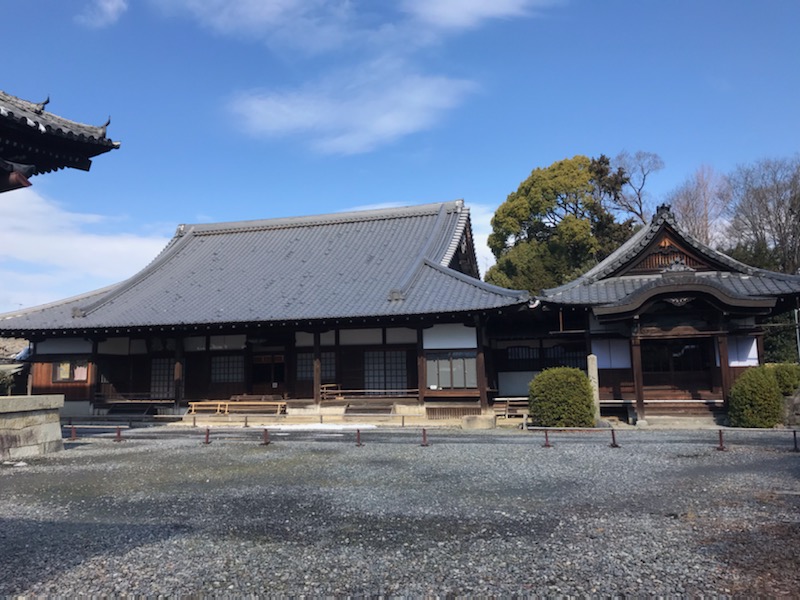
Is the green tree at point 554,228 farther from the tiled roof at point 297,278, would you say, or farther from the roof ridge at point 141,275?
the roof ridge at point 141,275

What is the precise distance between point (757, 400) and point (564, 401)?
543cm

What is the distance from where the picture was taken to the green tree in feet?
117

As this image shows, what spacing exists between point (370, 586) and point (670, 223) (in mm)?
18534

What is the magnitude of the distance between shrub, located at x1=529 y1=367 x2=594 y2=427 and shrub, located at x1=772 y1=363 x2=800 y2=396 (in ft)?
18.1

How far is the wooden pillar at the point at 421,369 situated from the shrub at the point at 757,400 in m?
9.65

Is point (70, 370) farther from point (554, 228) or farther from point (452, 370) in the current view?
point (554, 228)

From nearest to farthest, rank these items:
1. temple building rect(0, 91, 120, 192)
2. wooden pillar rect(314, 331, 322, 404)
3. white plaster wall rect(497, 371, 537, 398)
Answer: temple building rect(0, 91, 120, 192), wooden pillar rect(314, 331, 322, 404), white plaster wall rect(497, 371, 537, 398)

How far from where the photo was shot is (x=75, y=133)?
8195 mm

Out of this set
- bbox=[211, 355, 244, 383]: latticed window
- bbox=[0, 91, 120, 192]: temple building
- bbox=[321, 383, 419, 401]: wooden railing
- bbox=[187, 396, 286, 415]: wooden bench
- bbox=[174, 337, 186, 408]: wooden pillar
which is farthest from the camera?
bbox=[211, 355, 244, 383]: latticed window

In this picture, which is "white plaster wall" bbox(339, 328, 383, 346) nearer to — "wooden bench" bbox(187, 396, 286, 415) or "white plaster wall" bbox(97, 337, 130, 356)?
"wooden bench" bbox(187, 396, 286, 415)

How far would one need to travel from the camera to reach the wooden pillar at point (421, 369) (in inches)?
788

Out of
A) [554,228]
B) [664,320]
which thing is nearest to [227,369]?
[664,320]

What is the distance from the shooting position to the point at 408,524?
6.70 meters

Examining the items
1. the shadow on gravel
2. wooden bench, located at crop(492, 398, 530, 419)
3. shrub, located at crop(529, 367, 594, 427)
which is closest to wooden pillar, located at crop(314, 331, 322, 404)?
wooden bench, located at crop(492, 398, 530, 419)
